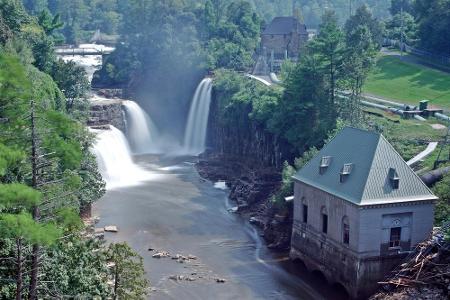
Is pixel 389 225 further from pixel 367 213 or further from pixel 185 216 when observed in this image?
pixel 185 216

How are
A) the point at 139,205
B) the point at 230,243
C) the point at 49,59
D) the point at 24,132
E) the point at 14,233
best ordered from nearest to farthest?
the point at 14,233
the point at 24,132
the point at 230,243
the point at 139,205
the point at 49,59

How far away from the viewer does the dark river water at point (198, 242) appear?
4675 centimetres

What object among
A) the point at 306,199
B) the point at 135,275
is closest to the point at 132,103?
the point at 306,199

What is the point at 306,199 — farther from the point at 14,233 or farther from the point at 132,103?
the point at 132,103

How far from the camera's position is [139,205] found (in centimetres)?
6588

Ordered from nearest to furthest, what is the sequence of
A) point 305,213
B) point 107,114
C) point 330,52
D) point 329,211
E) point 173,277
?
point 329,211, point 173,277, point 305,213, point 330,52, point 107,114

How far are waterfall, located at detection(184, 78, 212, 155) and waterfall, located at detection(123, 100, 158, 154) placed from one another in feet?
15.8

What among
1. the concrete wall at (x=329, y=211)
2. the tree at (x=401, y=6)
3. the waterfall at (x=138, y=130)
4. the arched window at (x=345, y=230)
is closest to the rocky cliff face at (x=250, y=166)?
the concrete wall at (x=329, y=211)

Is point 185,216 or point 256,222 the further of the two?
point 185,216

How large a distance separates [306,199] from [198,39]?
6580 centimetres

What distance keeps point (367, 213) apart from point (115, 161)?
4191 cm

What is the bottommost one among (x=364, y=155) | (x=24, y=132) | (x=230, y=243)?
(x=230, y=243)

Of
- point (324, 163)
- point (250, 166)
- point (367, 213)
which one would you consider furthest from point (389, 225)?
point (250, 166)

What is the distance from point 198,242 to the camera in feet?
184
